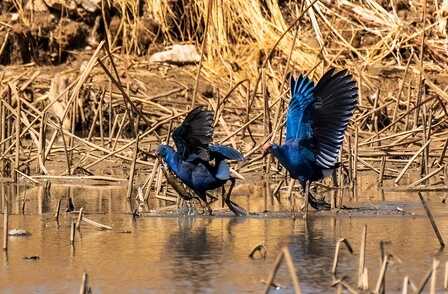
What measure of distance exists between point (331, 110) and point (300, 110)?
0.26 metres

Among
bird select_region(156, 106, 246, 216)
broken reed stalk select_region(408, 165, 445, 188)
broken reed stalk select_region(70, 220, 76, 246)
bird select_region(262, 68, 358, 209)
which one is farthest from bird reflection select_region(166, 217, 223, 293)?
broken reed stalk select_region(408, 165, 445, 188)

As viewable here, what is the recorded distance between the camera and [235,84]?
14.7m

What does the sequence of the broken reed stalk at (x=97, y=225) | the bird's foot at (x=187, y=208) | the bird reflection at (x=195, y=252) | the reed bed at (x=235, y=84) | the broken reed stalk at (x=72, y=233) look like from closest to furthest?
the bird reflection at (x=195, y=252) → the broken reed stalk at (x=72, y=233) → the broken reed stalk at (x=97, y=225) → the bird's foot at (x=187, y=208) → the reed bed at (x=235, y=84)

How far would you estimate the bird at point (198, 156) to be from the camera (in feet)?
32.5

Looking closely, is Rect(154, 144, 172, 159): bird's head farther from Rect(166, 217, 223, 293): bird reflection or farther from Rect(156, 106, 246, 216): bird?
Rect(166, 217, 223, 293): bird reflection

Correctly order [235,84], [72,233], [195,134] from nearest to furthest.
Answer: [72,233], [195,134], [235,84]

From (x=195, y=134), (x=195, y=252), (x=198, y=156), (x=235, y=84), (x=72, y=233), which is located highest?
(x=235, y=84)

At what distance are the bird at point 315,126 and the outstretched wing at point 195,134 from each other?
43cm

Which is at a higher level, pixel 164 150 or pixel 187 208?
pixel 164 150

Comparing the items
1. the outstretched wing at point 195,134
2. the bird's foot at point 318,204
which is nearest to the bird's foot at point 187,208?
the outstretched wing at point 195,134

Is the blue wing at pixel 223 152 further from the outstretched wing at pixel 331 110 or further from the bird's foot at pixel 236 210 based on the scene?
the outstretched wing at pixel 331 110

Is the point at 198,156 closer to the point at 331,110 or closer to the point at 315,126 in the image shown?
the point at 315,126

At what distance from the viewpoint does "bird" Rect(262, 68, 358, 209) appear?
9922 mm

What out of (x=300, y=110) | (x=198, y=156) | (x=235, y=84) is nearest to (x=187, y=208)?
(x=198, y=156)
